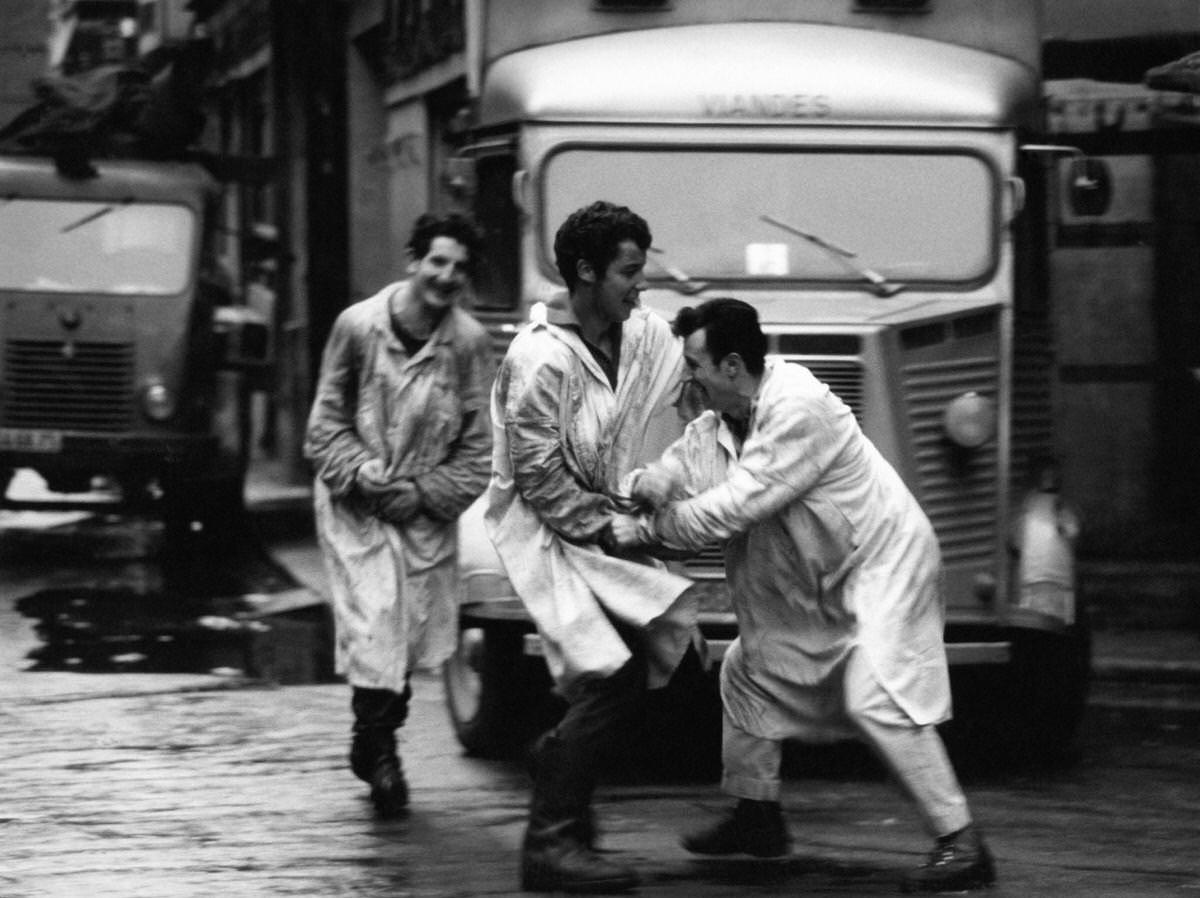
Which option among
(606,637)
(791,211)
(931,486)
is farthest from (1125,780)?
(606,637)

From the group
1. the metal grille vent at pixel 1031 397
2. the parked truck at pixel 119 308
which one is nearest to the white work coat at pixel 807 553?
the metal grille vent at pixel 1031 397

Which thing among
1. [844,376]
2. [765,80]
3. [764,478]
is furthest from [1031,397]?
[764,478]

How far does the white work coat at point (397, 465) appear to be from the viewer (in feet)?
24.9

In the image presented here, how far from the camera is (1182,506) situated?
14.1 meters

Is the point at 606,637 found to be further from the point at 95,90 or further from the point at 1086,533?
the point at 95,90

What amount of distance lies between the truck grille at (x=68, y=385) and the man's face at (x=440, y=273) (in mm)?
8652

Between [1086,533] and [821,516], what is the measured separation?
798cm

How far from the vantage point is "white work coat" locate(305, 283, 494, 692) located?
298 inches

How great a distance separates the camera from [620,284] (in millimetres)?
6336

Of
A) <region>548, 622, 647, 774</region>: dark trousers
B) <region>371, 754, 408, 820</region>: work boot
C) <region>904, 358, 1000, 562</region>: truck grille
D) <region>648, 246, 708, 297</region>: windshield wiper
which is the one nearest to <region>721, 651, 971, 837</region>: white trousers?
<region>548, 622, 647, 774</region>: dark trousers

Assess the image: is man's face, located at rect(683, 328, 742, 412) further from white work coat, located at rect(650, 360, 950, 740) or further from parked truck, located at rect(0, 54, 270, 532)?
parked truck, located at rect(0, 54, 270, 532)

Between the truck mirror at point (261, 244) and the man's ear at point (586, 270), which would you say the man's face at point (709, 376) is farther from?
the truck mirror at point (261, 244)

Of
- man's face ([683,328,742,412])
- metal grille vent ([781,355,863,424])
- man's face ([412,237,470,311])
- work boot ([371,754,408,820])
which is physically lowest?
work boot ([371,754,408,820])

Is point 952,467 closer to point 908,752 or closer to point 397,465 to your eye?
point 397,465
